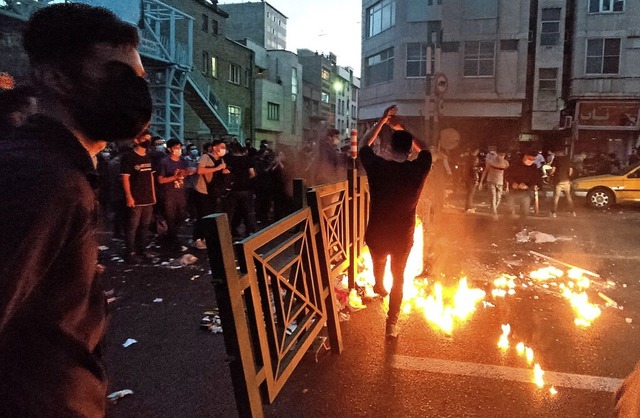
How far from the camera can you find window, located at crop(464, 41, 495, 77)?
31.0 m

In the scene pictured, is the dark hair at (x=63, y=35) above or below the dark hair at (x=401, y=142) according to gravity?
above

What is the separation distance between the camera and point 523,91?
30.6m

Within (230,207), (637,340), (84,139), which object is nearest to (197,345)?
(84,139)

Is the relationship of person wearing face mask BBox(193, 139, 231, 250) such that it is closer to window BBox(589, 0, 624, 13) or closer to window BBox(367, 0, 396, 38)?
window BBox(367, 0, 396, 38)

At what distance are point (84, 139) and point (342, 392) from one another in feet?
9.96

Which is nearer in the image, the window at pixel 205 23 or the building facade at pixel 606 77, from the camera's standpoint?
the building facade at pixel 606 77

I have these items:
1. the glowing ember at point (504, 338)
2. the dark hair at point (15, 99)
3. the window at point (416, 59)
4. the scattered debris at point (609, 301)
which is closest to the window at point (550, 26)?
the window at point (416, 59)

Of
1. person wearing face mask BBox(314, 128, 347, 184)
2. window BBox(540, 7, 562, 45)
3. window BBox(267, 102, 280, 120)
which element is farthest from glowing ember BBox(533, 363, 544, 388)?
window BBox(267, 102, 280, 120)

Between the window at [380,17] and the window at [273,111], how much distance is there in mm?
11518

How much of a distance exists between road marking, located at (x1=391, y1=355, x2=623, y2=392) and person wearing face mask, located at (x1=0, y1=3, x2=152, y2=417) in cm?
337

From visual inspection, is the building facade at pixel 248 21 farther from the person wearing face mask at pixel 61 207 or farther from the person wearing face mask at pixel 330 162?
the person wearing face mask at pixel 61 207

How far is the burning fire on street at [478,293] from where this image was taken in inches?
208

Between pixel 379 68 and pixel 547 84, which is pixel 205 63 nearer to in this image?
pixel 379 68

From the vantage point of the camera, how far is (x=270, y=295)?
319 cm
